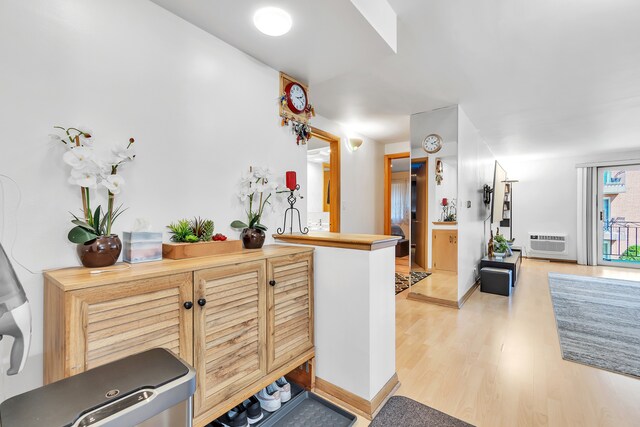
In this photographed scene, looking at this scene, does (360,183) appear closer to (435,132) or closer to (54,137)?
(435,132)

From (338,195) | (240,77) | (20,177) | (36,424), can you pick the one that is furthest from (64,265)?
(338,195)

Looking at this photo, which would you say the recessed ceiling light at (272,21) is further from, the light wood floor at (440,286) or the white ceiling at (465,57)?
the light wood floor at (440,286)

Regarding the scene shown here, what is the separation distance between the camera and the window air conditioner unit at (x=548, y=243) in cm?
630

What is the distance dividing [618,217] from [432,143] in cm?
554

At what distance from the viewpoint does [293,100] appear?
2166 millimetres

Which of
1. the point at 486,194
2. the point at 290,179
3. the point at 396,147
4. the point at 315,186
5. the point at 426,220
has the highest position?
the point at 396,147

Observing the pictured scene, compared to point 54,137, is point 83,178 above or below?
below

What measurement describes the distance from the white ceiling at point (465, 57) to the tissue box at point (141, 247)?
3.90ft

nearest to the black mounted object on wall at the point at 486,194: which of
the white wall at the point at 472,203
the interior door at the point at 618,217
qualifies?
the white wall at the point at 472,203

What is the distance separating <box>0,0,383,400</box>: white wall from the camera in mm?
1061

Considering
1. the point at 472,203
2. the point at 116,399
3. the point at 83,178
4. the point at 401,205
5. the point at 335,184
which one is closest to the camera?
the point at 116,399

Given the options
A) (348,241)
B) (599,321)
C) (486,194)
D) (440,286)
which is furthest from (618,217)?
(348,241)

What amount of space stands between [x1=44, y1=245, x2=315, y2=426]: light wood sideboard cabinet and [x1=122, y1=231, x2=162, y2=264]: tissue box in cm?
8

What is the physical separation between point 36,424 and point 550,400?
7.89ft
